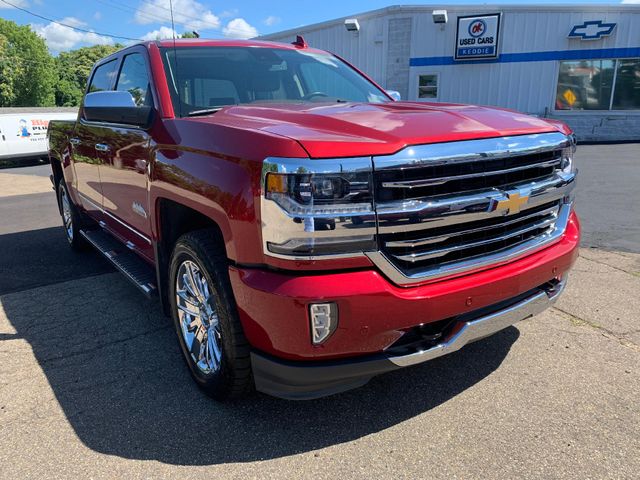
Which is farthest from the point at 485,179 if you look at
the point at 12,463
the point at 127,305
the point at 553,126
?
the point at 127,305

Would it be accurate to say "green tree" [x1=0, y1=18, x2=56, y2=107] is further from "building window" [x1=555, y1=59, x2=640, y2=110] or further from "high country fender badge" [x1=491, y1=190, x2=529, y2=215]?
"high country fender badge" [x1=491, y1=190, x2=529, y2=215]

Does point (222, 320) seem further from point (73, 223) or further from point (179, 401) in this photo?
point (73, 223)

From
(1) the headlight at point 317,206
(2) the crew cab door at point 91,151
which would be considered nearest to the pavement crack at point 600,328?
(1) the headlight at point 317,206

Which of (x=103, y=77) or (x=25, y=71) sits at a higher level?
(x=25, y=71)

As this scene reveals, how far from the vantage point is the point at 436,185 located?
2.21 meters

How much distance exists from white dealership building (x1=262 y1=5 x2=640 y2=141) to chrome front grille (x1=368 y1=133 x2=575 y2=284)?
18.8 m

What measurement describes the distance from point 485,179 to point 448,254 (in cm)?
38

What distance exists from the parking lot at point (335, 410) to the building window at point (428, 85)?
60.8 ft

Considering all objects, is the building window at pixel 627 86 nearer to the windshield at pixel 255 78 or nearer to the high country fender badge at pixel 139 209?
the windshield at pixel 255 78

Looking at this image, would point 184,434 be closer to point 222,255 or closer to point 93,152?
point 222,255

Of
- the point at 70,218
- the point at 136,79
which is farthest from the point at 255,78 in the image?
the point at 70,218

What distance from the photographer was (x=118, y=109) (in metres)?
3.09

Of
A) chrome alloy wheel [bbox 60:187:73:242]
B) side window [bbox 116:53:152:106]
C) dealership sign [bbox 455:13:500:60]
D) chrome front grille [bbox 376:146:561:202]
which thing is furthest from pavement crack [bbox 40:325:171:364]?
dealership sign [bbox 455:13:500:60]

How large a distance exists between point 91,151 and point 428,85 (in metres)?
19.1
